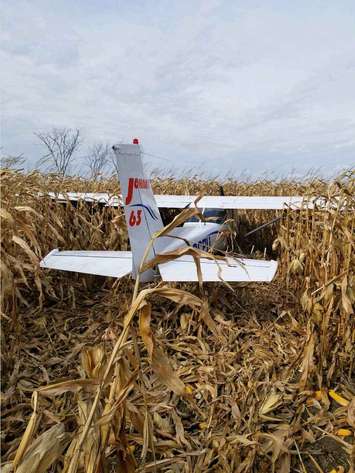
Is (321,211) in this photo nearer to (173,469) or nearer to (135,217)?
(135,217)

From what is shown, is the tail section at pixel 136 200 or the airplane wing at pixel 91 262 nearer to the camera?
the airplane wing at pixel 91 262

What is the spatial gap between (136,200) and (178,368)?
2.25 metres

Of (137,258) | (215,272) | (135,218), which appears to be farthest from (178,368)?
(135,218)

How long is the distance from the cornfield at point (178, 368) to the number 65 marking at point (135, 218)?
2.84ft

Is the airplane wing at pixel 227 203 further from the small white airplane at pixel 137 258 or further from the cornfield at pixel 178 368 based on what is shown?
the cornfield at pixel 178 368

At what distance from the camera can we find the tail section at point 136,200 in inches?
170

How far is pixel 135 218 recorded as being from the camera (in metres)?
4.43

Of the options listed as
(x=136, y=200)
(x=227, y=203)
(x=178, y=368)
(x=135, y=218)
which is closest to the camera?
(x=178, y=368)

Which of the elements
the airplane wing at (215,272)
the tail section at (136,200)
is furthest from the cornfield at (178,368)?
the tail section at (136,200)

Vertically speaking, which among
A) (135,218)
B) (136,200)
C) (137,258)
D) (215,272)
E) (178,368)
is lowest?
(178,368)

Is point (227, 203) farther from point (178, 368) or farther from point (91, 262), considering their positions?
point (178, 368)

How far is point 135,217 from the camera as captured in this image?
14.5ft

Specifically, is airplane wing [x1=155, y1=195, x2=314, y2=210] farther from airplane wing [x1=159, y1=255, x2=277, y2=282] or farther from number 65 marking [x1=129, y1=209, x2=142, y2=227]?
airplane wing [x1=159, y1=255, x2=277, y2=282]

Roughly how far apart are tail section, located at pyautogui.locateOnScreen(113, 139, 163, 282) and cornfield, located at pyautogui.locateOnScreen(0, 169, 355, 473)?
2.29 ft
